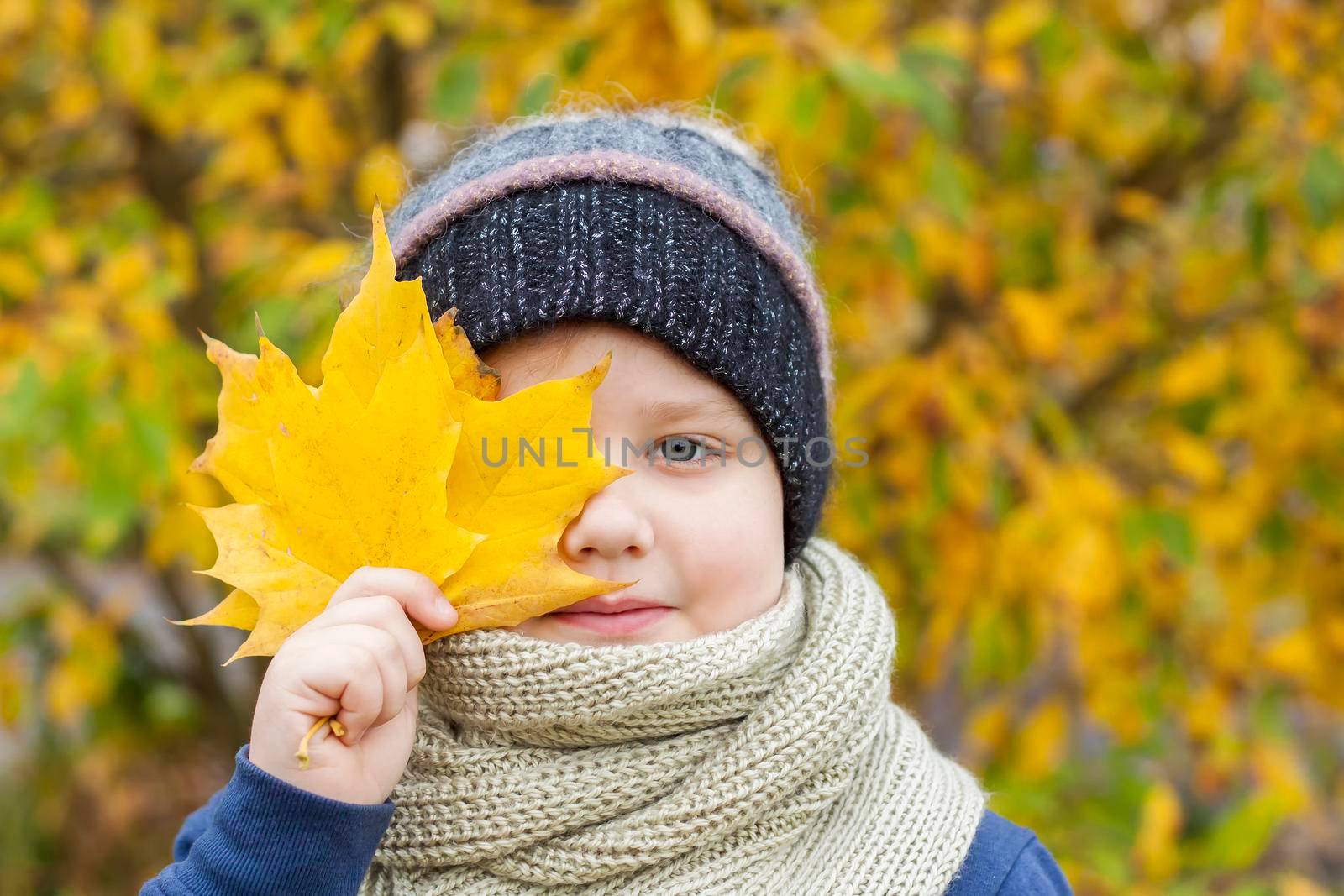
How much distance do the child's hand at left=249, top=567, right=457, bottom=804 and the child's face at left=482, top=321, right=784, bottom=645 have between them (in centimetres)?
12

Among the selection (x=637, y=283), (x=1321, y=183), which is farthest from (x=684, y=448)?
(x=1321, y=183)

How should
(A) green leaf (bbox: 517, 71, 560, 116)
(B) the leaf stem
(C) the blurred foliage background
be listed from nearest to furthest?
1. (B) the leaf stem
2. (A) green leaf (bbox: 517, 71, 560, 116)
3. (C) the blurred foliage background

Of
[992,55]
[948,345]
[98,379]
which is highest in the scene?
[992,55]

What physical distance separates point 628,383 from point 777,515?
21 centimetres

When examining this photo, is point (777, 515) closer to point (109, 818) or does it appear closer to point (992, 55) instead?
point (992, 55)

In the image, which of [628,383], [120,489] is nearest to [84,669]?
[120,489]

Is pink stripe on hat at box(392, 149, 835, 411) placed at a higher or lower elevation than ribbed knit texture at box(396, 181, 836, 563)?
higher

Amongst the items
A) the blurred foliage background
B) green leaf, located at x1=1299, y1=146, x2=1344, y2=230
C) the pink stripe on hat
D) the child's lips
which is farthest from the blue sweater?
green leaf, located at x1=1299, y1=146, x2=1344, y2=230

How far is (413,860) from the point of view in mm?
1020

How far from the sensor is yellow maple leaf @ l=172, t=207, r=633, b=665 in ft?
3.10

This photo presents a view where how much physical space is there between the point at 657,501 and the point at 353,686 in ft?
0.99

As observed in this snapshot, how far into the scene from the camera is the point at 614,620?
100 centimetres

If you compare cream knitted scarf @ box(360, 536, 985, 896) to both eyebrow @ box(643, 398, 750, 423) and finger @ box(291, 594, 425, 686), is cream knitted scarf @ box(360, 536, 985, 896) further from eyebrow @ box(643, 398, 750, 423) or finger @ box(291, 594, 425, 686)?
eyebrow @ box(643, 398, 750, 423)

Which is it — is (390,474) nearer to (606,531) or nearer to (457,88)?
(606,531)
